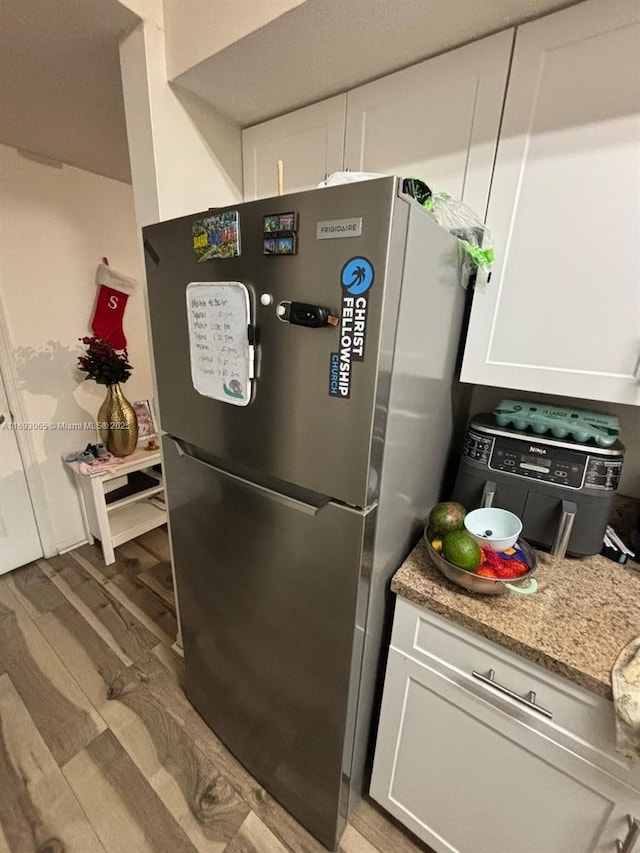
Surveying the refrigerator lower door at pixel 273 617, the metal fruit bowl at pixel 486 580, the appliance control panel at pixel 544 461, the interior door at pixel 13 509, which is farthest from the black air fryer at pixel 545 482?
the interior door at pixel 13 509

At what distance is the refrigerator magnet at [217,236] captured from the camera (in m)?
0.71

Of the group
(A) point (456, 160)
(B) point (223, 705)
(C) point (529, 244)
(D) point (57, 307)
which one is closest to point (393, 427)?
(C) point (529, 244)

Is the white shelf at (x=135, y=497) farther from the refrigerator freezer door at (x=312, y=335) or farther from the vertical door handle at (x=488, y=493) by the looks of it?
the vertical door handle at (x=488, y=493)

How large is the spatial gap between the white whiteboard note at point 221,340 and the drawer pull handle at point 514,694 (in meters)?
0.77

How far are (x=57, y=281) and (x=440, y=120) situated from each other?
198 centimetres

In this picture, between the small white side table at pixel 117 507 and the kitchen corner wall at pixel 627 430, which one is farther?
the small white side table at pixel 117 507

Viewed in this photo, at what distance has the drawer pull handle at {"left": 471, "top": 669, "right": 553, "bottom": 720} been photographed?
2.27 feet

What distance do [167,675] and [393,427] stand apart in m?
1.53

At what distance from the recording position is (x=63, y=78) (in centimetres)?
115

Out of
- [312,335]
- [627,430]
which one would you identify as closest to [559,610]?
[627,430]

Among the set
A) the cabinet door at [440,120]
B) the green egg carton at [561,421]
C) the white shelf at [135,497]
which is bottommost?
the white shelf at [135,497]

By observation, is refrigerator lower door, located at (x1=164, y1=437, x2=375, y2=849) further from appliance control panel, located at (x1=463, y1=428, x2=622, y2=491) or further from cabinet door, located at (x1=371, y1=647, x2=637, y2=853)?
appliance control panel, located at (x1=463, y1=428, x2=622, y2=491)

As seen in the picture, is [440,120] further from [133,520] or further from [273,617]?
[133,520]

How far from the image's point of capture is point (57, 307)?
1.92m
